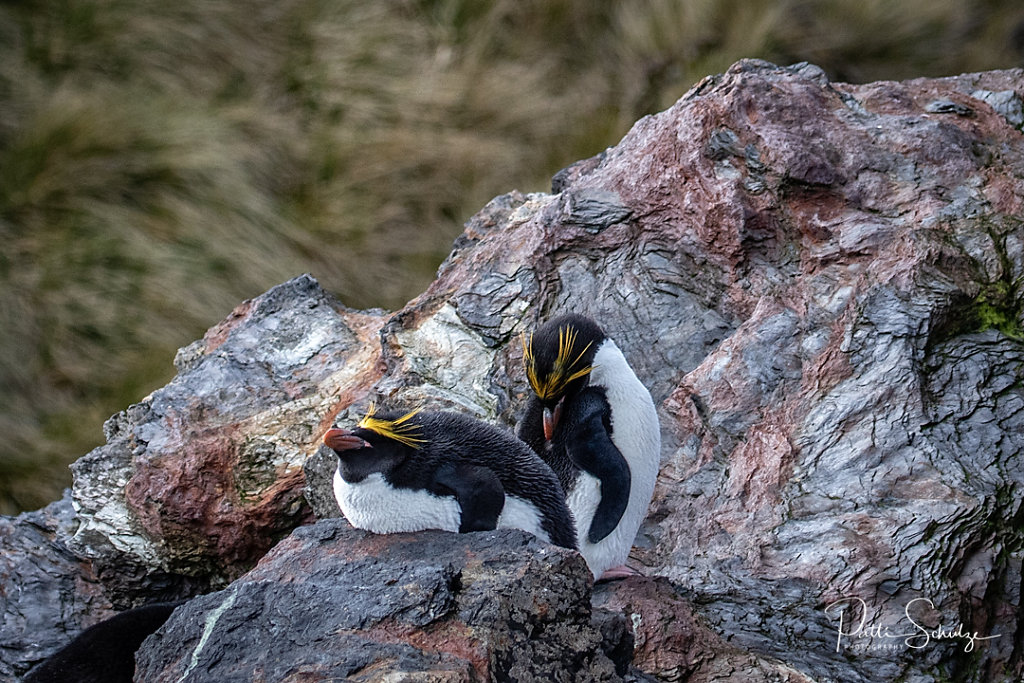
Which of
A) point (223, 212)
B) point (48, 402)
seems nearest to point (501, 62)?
point (223, 212)

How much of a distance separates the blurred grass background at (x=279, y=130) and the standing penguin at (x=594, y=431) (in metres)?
2.97

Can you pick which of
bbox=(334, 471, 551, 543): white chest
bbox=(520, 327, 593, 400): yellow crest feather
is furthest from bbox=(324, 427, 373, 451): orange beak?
bbox=(520, 327, 593, 400): yellow crest feather

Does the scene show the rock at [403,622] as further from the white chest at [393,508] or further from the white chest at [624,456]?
the white chest at [624,456]

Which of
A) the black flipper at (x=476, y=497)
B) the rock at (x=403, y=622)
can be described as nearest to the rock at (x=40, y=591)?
the rock at (x=403, y=622)

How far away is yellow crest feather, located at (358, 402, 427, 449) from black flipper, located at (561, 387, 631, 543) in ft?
1.94

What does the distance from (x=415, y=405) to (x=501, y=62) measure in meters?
4.01

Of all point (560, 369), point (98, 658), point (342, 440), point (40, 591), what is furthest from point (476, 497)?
point (40, 591)

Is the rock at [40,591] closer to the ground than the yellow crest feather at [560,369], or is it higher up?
closer to the ground

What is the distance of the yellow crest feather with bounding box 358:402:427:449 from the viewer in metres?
2.85

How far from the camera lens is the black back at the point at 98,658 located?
2.93 m

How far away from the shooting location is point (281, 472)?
3.61 meters

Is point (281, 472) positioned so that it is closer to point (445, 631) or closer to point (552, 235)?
point (552, 235)

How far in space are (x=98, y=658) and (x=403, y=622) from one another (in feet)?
3.74
